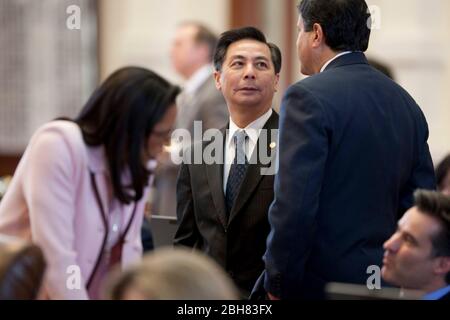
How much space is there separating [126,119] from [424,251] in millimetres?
933

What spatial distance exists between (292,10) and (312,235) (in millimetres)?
4980

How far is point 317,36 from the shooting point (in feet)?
12.0

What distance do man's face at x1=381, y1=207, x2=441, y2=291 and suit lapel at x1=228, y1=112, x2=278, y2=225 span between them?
0.73 meters

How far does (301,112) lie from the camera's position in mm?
3484

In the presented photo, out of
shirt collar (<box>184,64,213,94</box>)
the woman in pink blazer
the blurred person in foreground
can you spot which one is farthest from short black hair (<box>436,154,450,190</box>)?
shirt collar (<box>184,64,213,94</box>)

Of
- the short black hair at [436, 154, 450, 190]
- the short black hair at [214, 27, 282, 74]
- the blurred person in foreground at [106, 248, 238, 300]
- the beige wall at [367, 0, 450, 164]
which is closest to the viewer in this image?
the blurred person in foreground at [106, 248, 238, 300]


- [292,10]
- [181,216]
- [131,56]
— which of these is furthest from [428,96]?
[181,216]

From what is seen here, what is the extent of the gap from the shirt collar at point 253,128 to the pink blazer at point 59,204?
0.82 m

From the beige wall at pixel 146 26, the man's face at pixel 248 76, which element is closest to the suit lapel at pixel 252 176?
the man's face at pixel 248 76

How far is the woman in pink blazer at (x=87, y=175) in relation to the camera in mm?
3115

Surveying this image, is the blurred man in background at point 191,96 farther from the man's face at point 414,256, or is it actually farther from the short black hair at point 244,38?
the man's face at point 414,256

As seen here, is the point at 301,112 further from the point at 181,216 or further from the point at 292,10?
the point at 292,10

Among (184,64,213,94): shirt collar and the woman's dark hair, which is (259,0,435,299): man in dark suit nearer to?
the woman's dark hair

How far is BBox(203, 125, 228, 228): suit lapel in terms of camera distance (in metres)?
3.84
